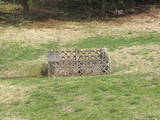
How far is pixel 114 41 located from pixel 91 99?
336 inches

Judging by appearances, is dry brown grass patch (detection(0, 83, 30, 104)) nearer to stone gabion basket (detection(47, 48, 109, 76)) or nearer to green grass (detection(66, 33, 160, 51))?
stone gabion basket (detection(47, 48, 109, 76))

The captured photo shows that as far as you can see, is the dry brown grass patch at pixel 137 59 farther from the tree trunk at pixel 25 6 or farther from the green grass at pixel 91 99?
the tree trunk at pixel 25 6

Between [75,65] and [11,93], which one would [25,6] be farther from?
[11,93]

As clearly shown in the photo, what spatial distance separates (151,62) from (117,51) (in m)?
2.53

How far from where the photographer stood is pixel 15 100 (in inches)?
464

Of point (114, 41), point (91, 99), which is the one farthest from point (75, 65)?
point (114, 41)

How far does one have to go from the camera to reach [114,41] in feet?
63.7

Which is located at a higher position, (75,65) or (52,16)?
(52,16)

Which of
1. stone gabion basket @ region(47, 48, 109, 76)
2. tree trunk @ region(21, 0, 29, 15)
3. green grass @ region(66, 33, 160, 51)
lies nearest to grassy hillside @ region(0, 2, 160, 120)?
green grass @ region(66, 33, 160, 51)

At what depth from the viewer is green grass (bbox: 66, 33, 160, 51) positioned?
61.2 feet

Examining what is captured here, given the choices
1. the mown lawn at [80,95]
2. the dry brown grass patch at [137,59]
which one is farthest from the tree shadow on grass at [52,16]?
the mown lawn at [80,95]

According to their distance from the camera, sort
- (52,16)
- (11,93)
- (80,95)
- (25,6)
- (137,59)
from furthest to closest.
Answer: (52,16), (25,6), (137,59), (11,93), (80,95)

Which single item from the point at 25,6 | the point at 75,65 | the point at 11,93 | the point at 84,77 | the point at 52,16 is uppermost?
the point at 25,6

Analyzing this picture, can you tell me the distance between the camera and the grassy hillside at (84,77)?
1034cm
